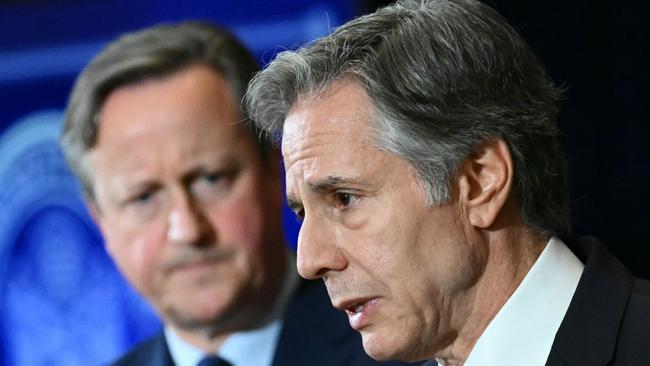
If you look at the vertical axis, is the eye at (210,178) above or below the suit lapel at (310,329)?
above

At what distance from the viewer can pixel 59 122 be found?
114 inches

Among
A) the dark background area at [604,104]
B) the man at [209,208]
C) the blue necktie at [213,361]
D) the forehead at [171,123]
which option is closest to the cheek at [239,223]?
the man at [209,208]

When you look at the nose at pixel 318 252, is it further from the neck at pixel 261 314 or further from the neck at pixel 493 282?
the neck at pixel 261 314

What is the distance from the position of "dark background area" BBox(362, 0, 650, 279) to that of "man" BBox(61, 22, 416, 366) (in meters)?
0.46

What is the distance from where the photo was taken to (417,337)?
1759mm

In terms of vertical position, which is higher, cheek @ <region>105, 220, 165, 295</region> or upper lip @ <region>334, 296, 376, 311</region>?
upper lip @ <region>334, 296, 376, 311</region>

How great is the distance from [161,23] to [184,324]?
2.37ft

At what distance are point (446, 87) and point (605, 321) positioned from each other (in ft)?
1.32

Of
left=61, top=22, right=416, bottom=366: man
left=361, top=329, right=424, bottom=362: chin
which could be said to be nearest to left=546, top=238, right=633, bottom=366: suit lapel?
left=361, top=329, right=424, bottom=362: chin

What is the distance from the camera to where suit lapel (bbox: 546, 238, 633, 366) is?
1.66 metres

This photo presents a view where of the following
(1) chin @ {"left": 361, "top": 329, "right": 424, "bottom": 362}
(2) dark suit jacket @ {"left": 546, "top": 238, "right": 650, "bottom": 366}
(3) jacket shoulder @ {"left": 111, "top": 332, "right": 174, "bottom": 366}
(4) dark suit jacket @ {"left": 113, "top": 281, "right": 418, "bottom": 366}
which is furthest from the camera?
(3) jacket shoulder @ {"left": 111, "top": 332, "right": 174, "bottom": 366}

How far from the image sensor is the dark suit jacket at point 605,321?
1646 mm

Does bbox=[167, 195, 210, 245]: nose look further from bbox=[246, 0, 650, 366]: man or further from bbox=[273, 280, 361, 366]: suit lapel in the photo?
bbox=[246, 0, 650, 366]: man

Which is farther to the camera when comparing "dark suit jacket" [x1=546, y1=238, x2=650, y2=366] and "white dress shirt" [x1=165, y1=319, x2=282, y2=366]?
"white dress shirt" [x1=165, y1=319, x2=282, y2=366]
